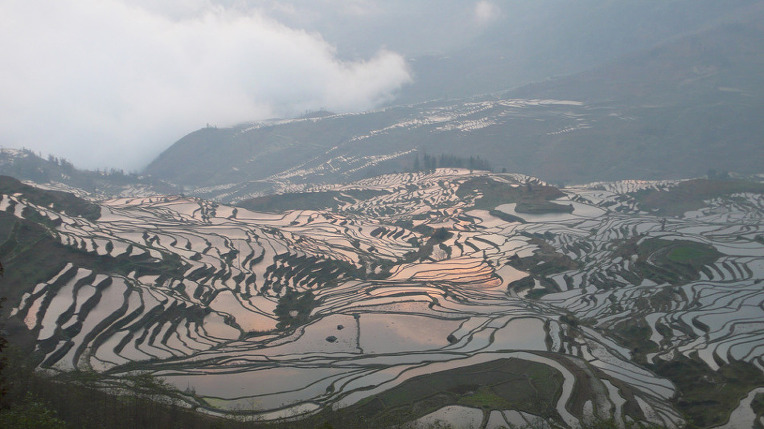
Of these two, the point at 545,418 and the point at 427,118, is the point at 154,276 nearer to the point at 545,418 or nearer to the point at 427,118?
the point at 545,418

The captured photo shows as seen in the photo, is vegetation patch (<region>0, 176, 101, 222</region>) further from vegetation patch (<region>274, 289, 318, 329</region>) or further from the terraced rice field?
vegetation patch (<region>274, 289, 318, 329</region>)

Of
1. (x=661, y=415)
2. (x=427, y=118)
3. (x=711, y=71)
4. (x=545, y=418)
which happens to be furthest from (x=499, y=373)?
(x=711, y=71)

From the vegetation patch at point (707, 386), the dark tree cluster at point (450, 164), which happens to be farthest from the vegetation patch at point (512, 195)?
the vegetation patch at point (707, 386)

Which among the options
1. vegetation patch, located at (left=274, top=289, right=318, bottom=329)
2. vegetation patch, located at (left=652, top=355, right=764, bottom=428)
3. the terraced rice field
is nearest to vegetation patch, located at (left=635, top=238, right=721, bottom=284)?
the terraced rice field

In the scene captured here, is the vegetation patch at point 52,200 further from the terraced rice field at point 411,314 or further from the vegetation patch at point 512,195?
the vegetation patch at point 512,195

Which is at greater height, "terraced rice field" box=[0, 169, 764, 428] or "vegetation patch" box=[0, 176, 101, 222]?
"vegetation patch" box=[0, 176, 101, 222]

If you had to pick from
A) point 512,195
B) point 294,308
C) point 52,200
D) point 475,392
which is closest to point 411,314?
point 294,308

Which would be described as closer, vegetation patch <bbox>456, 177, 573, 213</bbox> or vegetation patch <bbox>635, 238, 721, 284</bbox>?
vegetation patch <bbox>635, 238, 721, 284</bbox>

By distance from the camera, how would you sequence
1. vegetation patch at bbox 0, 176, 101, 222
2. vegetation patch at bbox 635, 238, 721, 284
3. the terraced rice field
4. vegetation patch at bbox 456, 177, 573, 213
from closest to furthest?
the terraced rice field
vegetation patch at bbox 635, 238, 721, 284
vegetation patch at bbox 0, 176, 101, 222
vegetation patch at bbox 456, 177, 573, 213

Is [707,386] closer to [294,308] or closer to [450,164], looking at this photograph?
[294,308]
